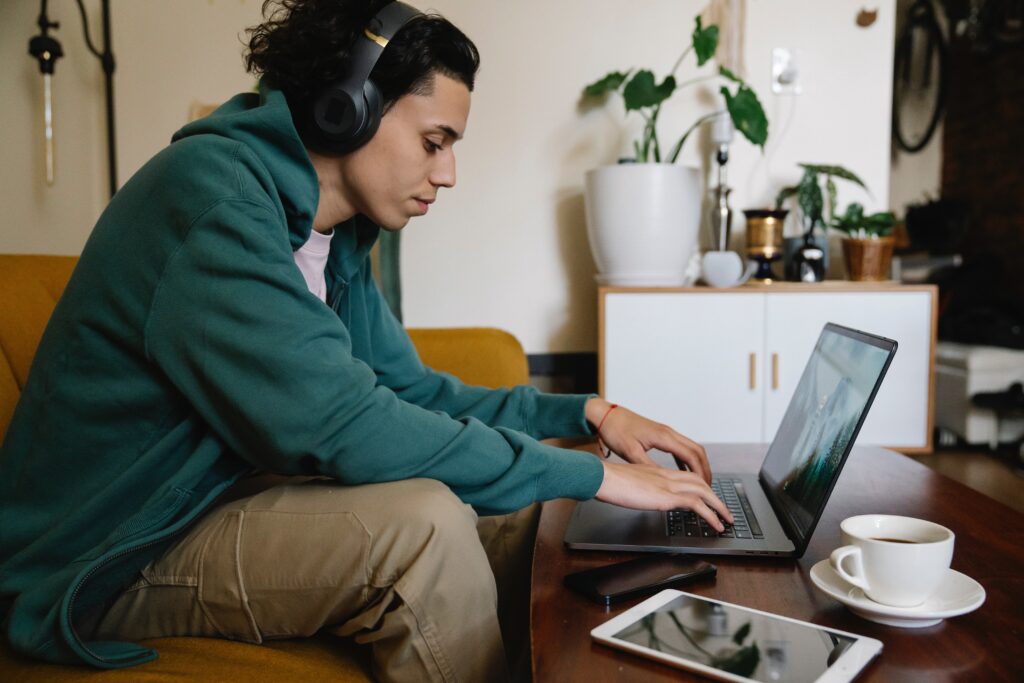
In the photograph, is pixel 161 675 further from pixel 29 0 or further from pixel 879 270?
pixel 29 0

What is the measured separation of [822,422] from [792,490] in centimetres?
Answer: 9

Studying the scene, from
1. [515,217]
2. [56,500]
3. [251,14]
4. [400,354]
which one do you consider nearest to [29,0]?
[251,14]

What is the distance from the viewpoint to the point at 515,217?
2.76 m

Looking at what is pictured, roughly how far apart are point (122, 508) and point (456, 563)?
37 centimetres

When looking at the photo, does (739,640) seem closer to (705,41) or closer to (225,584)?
(225,584)

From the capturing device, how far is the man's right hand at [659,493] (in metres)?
0.94

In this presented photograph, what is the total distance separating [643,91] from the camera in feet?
7.97

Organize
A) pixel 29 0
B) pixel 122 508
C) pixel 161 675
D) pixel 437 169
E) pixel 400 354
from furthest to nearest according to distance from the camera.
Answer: pixel 29 0 → pixel 400 354 → pixel 437 169 → pixel 122 508 → pixel 161 675

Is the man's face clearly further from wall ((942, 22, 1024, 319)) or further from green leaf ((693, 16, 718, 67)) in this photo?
wall ((942, 22, 1024, 319))

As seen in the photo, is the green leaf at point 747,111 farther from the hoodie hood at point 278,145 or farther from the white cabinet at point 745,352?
the hoodie hood at point 278,145

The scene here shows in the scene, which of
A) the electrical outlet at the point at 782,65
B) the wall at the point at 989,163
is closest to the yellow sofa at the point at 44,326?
the electrical outlet at the point at 782,65

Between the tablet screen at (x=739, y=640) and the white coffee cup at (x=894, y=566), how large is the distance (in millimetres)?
68

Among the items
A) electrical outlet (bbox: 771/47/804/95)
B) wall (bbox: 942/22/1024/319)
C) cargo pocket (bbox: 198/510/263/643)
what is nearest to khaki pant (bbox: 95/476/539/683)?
cargo pocket (bbox: 198/510/263/643)

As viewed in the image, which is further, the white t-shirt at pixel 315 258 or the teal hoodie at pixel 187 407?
the white t-shirt at pixel 315 258
